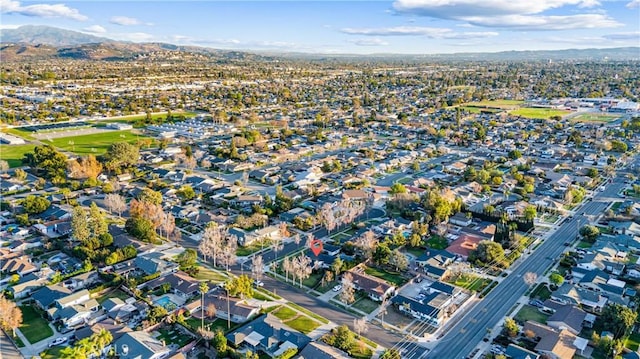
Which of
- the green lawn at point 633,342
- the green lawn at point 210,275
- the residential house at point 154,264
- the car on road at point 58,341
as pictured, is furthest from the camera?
the residential house at point 154,264

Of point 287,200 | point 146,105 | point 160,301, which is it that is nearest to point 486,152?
point 287,200

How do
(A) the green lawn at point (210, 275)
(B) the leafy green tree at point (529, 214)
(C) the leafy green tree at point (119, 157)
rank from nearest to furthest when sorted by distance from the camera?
(A) the green lawn at point (210, 275), (B) the leafy green tree at point (529, 214), (C) the leafy green tree at point (119, 157)

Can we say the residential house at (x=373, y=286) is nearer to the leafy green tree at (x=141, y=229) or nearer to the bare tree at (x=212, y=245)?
the bare tree at (x=212, y=245)

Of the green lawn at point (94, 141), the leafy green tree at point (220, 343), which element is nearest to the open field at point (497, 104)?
the green lawn at point (94, 141)

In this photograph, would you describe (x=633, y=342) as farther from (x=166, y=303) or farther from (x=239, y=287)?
(x=166, y=303)

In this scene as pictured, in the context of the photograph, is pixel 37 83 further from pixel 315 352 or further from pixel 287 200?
pixel 315 352
